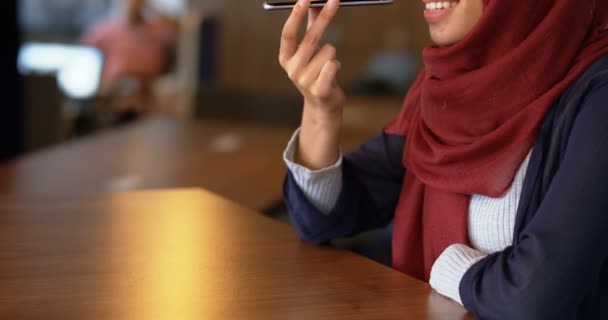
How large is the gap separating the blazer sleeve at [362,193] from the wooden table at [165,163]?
0.74m

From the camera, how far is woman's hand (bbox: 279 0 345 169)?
1.12 meters

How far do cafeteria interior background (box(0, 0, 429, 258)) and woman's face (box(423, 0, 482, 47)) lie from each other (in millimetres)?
1246

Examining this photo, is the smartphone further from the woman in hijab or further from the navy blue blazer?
the navy blue blazer

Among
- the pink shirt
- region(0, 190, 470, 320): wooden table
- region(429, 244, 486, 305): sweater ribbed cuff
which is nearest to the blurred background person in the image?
the pink shirt

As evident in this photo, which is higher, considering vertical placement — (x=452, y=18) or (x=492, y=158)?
(x=452, y=18)

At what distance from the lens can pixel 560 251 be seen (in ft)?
3.00

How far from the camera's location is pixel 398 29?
6.15 m

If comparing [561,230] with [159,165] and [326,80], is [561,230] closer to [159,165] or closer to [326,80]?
[326,80]

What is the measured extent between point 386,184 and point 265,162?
1693mm

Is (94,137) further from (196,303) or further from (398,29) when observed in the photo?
(398,29)

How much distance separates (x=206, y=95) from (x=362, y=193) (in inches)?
189

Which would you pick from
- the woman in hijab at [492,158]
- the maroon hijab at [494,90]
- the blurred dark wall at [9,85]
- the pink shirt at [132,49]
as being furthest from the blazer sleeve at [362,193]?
the pink shirt at [132,49]

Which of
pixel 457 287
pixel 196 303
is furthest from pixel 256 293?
pixel 457 287

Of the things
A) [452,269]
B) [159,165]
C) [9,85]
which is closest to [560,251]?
[452,269]
